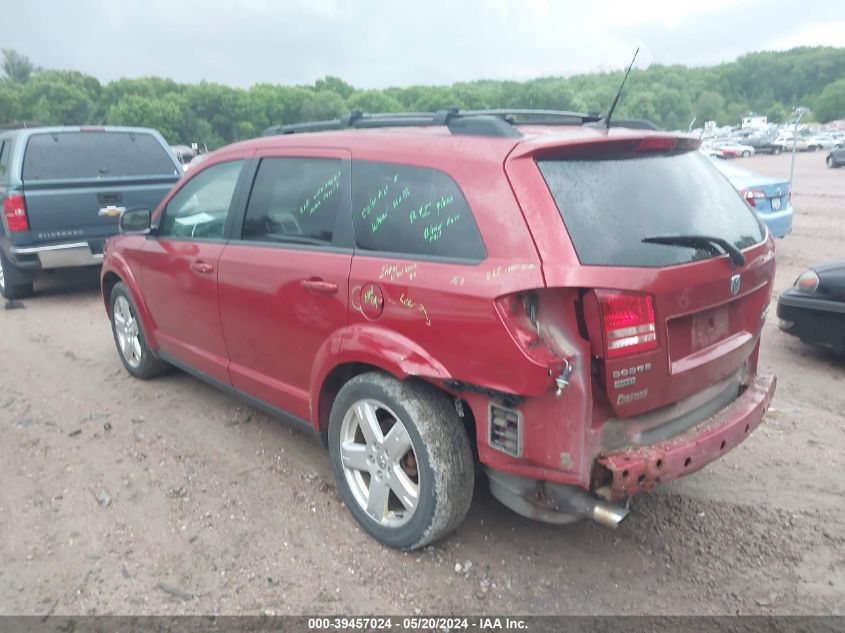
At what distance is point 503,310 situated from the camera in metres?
2.45

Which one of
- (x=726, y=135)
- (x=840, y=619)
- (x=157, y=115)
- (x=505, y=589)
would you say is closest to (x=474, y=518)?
(x=505, y=589)

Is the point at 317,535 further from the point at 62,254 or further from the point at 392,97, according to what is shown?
the point at 392,97

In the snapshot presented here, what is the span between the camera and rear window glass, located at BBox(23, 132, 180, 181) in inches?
296

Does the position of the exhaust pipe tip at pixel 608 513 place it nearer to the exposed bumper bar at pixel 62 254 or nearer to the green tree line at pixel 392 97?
the exposed bumper bar at pixel 62 254

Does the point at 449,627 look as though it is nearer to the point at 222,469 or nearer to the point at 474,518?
the point at 474,518

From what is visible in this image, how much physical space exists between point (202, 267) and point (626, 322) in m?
2.51

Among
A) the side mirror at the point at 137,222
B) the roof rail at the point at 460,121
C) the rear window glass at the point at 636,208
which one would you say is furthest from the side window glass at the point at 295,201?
the side mirror at the point at 137,222

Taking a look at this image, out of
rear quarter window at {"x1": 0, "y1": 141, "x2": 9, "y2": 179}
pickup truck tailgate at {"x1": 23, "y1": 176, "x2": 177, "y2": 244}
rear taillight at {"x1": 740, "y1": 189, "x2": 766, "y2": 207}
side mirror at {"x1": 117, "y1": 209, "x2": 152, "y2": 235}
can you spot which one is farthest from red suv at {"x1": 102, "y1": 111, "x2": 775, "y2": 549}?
rear taillight at {"x1": 740, "y1": 189, "x2": 766, "y2": 207}

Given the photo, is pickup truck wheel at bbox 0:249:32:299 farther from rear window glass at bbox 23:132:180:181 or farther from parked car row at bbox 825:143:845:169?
parked car row at bbox 825:143:845:169

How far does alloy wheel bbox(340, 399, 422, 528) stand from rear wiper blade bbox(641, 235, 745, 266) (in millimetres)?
1253

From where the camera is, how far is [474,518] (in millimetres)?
3305

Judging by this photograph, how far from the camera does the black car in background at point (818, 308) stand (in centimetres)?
504

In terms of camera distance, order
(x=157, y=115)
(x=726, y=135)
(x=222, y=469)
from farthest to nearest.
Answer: (x=726, y=135), (x=157, y=115), (x=222, y=469)

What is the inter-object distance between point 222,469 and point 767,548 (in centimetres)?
275
